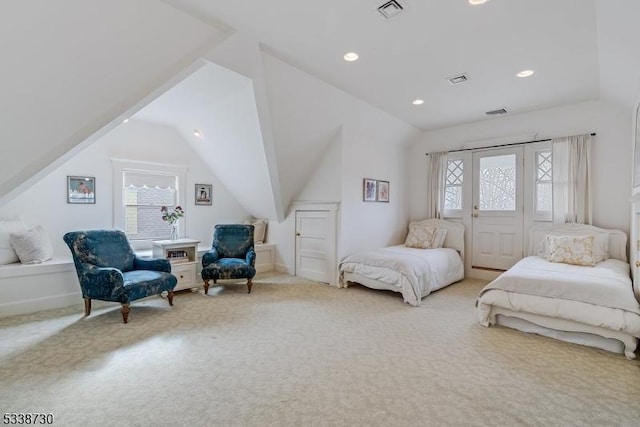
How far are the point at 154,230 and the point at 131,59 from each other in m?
2.99

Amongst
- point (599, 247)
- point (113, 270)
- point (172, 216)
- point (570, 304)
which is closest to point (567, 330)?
point (570, 304)

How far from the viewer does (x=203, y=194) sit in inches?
206

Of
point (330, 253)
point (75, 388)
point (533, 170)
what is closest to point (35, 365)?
point (75, 388)

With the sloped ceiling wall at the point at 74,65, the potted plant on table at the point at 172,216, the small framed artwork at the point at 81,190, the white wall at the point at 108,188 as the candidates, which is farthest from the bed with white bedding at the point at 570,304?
the small framed artwork at the point at 81,190

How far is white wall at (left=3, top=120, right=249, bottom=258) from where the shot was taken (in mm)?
3676

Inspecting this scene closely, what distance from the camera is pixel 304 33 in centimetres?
265

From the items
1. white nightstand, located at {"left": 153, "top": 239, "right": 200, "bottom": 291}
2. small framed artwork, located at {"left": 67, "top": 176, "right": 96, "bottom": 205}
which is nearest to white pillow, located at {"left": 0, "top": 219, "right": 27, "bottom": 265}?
small framed artwork, located at {"left": 67, "top": 176, "right": 96, "bottom": 205}

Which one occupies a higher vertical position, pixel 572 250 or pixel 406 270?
pixel 572 250

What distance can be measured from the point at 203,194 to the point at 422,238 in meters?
3.86

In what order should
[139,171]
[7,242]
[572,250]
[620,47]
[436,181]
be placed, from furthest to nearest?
[436,181], [139,171], [572,250], [7,242], [620,47]

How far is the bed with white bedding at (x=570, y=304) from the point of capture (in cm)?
243

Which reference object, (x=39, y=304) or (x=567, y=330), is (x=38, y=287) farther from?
(x=567, y=330)

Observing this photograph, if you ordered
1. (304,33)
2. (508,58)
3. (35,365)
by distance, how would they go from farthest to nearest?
(508,58) < (304,33) < (35,365)

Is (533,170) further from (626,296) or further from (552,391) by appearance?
(552,391)
